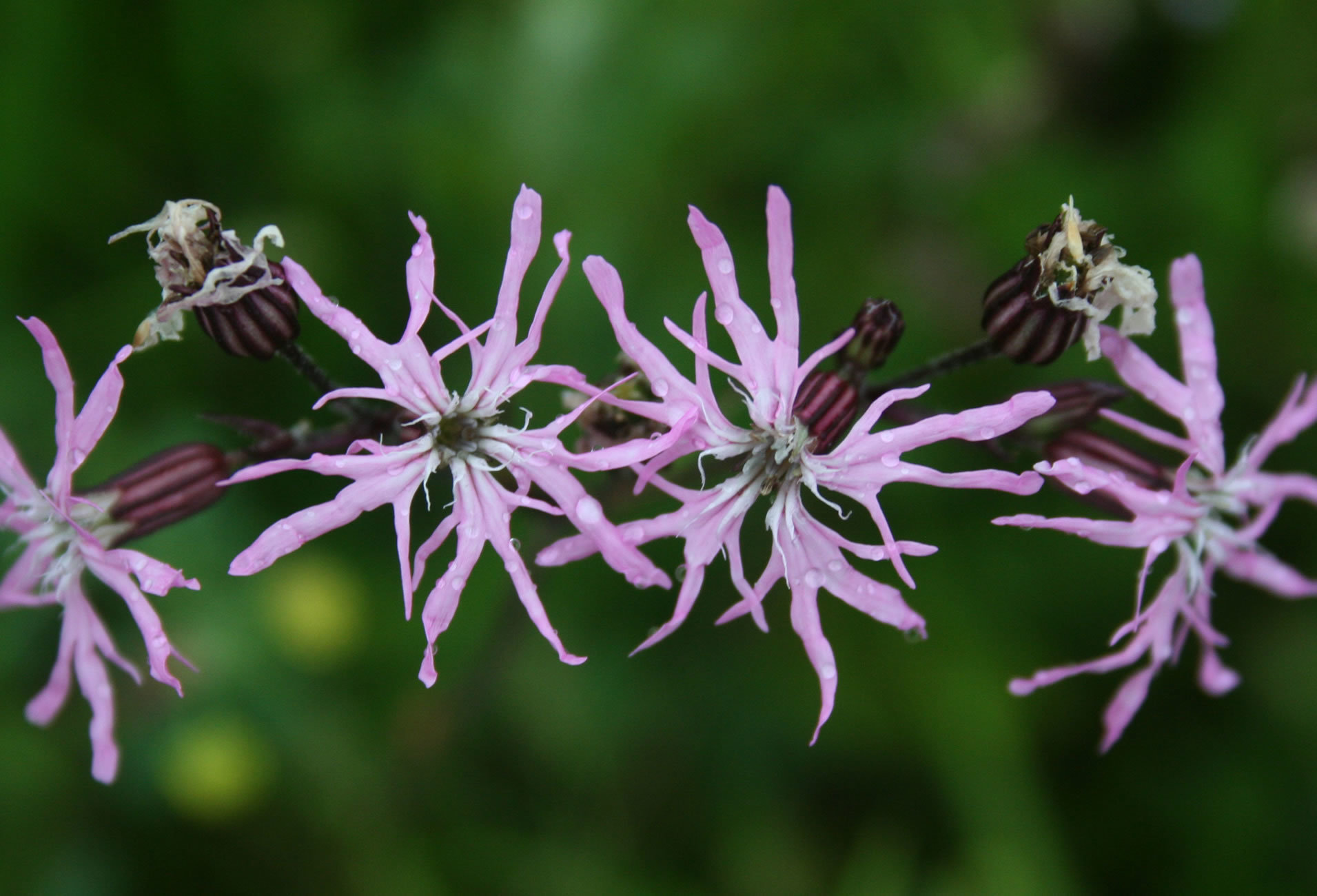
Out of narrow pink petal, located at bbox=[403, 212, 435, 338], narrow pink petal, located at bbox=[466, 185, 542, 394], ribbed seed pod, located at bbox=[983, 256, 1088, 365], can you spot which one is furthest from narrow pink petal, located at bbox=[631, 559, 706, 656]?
ribbed seed pod, located at bbox=[983, 256, 1088, 365]

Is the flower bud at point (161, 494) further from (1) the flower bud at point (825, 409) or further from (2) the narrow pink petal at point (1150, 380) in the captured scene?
(2) the narrow pink petal at point (1150, 380)

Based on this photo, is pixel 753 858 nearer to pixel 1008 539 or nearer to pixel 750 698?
pixel 750 698

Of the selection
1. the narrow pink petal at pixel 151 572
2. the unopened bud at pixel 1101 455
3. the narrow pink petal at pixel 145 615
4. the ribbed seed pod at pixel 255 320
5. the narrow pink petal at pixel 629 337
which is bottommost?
the narrow pink petal at pixel 145 615

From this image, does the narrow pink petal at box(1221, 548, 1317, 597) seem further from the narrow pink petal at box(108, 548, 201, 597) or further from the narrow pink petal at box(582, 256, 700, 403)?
the narrow pink petal at box(108, 548, 201, 597)

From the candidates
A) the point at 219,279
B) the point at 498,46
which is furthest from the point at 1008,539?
the point at 219,279

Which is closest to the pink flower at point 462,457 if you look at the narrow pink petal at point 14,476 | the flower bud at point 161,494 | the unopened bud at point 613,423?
the unopened bud at point 613,423
